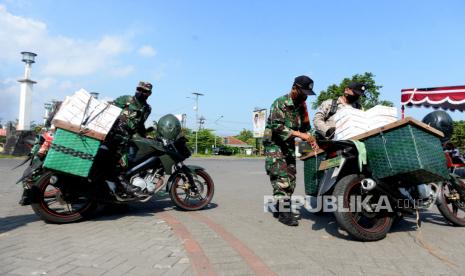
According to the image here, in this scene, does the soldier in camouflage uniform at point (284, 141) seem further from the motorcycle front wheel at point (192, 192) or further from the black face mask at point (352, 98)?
the motorcycle front wheel at point (192, 192)

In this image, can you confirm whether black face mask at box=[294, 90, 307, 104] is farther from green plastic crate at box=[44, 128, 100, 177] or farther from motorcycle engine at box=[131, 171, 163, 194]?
green plastic crate at box=[44, 128, 100, 177]

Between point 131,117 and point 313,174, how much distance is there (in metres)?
2.62

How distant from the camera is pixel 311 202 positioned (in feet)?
19.7

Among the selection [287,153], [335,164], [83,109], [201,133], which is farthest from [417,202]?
[201,133]

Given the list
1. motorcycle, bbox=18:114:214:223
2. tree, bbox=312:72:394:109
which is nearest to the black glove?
motorcycle, bbox=18:114:214:223

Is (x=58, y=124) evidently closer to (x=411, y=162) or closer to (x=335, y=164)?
(x=335, y=164)

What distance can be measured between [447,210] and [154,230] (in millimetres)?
3543

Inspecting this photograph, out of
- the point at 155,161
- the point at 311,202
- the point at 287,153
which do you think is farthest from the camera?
the point at 311,202

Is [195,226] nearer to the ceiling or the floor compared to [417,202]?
nearer to the floor

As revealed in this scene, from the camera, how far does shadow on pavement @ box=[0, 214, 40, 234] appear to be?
3.97m

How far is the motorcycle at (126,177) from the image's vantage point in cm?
420

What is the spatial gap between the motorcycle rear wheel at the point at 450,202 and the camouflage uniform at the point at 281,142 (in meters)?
1.81

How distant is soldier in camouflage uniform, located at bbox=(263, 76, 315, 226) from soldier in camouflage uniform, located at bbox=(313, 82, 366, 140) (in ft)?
0.71

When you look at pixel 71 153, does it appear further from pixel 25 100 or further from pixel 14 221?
pixel 25 100
